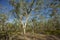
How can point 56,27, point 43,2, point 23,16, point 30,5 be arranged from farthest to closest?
point 56,27 → point 23,16 → point 30,5 → point 43,2

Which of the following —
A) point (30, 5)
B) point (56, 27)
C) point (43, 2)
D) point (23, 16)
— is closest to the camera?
point (43, 2)

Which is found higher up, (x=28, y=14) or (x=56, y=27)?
(x=28, y=14)

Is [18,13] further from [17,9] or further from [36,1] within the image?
[36,1]

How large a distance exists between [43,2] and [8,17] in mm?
8594

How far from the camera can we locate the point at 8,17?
95.3 ft

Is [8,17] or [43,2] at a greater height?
[43,2]

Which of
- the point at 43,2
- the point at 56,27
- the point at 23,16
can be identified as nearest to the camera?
the point at 43,2

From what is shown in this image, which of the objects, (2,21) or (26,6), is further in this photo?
(2,21)

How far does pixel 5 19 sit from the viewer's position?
2984cm

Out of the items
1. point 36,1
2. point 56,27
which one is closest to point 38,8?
point 36,1

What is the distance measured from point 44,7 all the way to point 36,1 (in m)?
2.35

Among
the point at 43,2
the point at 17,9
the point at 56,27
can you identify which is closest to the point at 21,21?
the point at 17,9

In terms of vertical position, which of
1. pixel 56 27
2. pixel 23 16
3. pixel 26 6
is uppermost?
pixel 26 6

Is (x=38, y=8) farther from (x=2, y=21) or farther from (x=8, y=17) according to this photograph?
(x=2, y=21)
